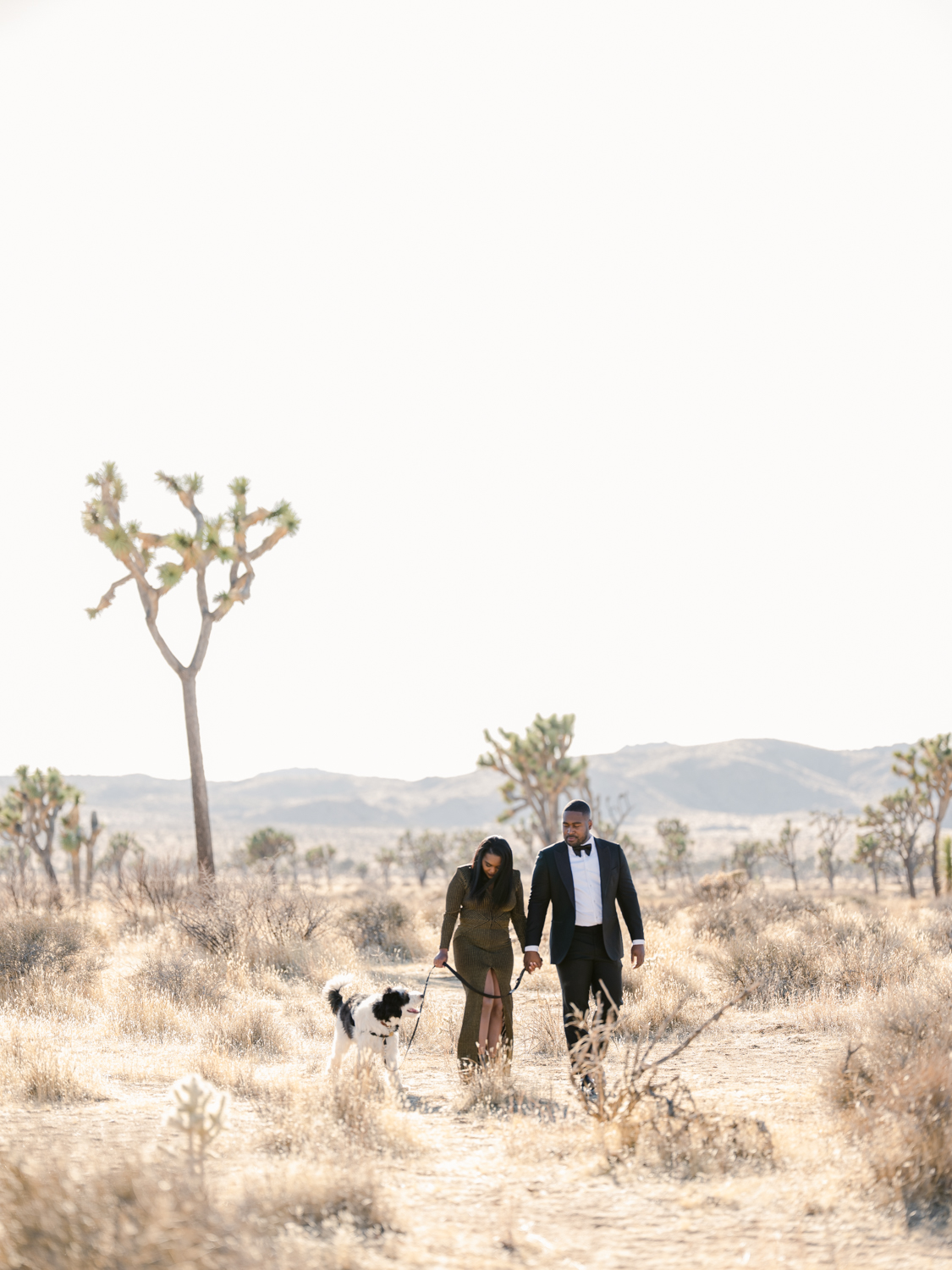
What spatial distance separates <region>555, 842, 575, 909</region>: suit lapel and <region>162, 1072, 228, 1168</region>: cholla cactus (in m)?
2.70

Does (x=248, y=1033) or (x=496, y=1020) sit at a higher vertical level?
(x=496, y=1020)

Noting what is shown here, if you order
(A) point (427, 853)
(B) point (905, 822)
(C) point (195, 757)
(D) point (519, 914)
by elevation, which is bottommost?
(A) point (427, 853)

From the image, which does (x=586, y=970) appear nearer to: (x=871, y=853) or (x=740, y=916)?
(x=740, y=916)

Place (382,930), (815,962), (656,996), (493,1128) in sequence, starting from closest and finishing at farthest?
(493,1128), (656,996), (815,962), (382,930)

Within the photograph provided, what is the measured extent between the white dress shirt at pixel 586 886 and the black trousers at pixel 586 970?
0.09 m

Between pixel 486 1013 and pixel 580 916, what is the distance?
116 centimetres

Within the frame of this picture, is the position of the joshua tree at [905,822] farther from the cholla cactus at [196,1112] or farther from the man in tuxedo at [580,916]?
the cholla cactus at [196,1112]

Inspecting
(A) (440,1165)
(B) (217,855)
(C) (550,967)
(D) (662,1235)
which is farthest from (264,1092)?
(B) (217,855)

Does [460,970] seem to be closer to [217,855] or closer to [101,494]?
[101,494]

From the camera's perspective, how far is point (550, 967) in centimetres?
1262

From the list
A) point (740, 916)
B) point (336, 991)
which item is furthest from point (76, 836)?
point (336, 991)

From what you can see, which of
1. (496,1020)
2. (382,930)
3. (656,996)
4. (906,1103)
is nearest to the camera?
(906,1103)

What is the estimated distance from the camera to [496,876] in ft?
23.0

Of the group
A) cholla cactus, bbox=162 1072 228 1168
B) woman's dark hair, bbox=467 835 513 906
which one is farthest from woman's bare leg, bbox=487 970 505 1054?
cholla cactus, bbox=162 1072 228 1168
